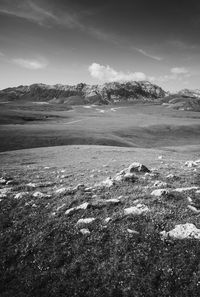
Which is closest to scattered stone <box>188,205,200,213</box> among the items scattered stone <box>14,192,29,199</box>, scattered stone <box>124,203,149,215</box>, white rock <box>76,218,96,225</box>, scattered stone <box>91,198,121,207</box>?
scattered stone <box>124,203,149,215</box>

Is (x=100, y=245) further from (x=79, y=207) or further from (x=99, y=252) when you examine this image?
(x=79, y=207)

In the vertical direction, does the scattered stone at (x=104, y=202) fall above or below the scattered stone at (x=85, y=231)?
above

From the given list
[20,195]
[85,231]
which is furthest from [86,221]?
[20,195]

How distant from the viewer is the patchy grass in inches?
335

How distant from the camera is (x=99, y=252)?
32.6 feet

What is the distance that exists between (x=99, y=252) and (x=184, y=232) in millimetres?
3946

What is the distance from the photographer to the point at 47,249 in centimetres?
1062

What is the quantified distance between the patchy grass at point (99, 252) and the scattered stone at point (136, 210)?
1.01ft

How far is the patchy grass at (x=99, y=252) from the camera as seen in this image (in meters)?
8.52

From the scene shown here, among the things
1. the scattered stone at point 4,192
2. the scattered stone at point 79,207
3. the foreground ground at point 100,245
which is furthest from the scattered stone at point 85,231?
the scattered stone at point 4,192

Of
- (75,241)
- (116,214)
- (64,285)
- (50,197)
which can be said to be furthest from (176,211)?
(50,197)

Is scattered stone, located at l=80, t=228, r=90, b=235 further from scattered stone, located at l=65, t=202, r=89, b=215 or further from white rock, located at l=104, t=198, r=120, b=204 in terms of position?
white rock, located at l=104, t=198, r=120, b=204

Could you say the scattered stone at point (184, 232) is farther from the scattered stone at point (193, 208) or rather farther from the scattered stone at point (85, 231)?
the scattered stone at point (85, 231)

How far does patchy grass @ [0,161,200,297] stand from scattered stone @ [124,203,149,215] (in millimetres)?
307
